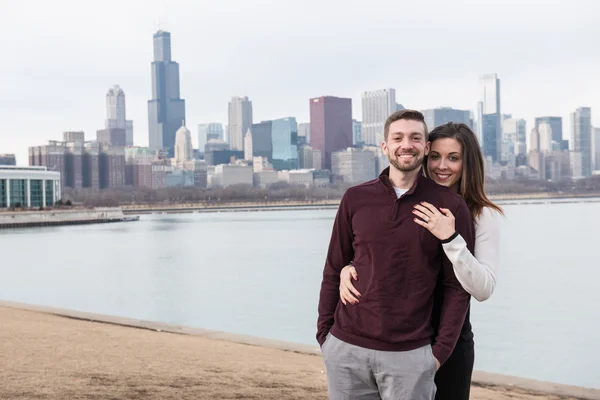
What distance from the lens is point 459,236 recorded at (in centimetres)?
319

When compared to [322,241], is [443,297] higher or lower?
higher

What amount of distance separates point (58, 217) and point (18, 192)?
8.04m

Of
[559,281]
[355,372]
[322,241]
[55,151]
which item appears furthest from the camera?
[55,151]

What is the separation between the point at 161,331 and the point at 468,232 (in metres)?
8.12

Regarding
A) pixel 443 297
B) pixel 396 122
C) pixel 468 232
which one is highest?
pixel 396 122

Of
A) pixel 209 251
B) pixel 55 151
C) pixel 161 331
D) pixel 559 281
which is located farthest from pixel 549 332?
pixel 55 151

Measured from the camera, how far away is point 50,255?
4053 cm

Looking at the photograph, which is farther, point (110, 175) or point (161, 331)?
point (110, 175)

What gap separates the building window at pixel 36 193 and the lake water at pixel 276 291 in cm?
5052

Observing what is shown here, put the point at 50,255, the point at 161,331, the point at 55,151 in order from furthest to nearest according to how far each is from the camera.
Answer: the point at 55,151 → the point at 50,255 → the point at 161,331

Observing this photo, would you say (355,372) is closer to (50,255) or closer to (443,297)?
(443,297)

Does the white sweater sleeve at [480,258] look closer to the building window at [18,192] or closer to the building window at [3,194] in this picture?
the building window at [3,194]

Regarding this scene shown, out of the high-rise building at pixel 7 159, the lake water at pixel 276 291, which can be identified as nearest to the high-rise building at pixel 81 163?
the high-rise building at pixel 7 159

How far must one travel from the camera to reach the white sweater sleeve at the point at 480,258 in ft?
10.4
